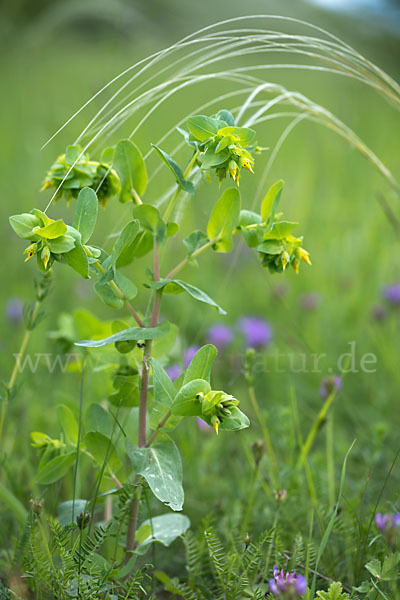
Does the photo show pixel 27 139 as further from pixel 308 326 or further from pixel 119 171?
pixel 119 171

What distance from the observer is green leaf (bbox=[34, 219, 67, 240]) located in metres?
0.58

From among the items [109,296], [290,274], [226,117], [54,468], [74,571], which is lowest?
[74,571]

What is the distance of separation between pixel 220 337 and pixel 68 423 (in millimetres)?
804

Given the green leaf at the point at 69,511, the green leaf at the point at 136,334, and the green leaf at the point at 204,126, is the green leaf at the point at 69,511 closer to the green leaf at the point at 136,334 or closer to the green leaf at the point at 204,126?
the green leaf at the point at 136,334

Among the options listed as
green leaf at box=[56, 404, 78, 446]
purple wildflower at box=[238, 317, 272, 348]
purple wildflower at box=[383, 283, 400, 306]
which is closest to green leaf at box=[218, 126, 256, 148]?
green leaf at box=[56, 404, 78, 446]

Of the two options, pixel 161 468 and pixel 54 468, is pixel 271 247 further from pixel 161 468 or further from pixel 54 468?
pixel 54 468

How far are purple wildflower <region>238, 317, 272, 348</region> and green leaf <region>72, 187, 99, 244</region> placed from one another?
3.08 ft

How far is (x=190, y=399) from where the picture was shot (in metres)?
0.62

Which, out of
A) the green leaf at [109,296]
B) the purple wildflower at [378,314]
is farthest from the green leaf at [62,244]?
the purple wildflower at [378,314]

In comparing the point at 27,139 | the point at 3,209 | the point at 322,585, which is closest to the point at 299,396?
the point at 322,585

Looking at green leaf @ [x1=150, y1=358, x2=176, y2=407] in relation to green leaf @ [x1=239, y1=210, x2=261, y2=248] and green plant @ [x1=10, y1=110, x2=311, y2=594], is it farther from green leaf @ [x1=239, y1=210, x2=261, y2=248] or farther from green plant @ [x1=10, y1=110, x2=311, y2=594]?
green leaf @ [x1=239, y1=210, x2=261, y2=248]

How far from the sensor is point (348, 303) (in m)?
1.76

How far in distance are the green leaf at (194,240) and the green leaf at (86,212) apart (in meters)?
0.14

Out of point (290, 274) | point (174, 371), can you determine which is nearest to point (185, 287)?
point (174, 371)
